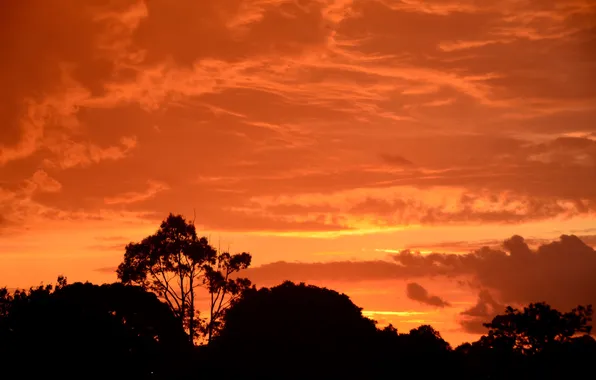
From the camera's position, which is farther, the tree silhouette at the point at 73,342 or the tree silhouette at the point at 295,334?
the tree silhouette at the point at 295,334

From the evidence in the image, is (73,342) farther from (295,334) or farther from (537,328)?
(537,328)

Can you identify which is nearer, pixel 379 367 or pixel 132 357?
pixel 132 357

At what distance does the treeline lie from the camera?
192 feet

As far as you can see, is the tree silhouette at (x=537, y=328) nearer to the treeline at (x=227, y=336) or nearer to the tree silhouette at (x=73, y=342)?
the treeline at (x=227, y=336)

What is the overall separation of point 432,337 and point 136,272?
33.6 metres

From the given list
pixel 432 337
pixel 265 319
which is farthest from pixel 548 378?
pixel 265 319

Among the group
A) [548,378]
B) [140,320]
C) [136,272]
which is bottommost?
[548,378]

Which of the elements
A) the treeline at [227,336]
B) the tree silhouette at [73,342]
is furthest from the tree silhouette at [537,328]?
the tree silhouette at [73,342]

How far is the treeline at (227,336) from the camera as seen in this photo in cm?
5850

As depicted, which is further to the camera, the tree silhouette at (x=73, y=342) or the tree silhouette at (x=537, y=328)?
the tree silhouette at (x=537, y=328)

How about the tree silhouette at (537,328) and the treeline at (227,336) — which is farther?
the tree silhouette at (537,328)

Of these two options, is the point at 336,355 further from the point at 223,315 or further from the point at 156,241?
the point at 156,241

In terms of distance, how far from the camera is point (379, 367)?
74.0 metres

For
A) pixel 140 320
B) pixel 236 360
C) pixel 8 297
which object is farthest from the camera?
pixel 8 297
